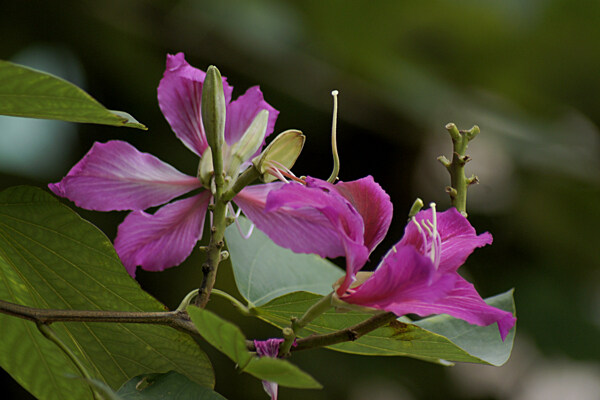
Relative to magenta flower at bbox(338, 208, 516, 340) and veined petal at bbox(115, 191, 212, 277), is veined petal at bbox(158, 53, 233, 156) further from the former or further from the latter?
magenta flower at bbox(338, 208, 516, 340)

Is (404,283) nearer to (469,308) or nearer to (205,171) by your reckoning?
(469,308)

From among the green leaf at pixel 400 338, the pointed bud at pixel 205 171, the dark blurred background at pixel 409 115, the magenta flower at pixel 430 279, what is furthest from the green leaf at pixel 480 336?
the dark blurred background at pixel 409 115

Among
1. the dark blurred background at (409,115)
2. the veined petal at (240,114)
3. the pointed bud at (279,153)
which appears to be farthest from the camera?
the dark blurred background at (409,115)

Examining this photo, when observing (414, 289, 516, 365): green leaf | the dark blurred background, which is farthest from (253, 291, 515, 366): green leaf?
the dark blurred background

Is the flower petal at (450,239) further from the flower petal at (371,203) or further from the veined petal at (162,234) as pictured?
the veined petal at (162,234)

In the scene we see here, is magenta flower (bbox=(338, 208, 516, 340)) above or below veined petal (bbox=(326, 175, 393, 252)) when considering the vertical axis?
below

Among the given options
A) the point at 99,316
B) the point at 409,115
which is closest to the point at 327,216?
the point at 99,316
